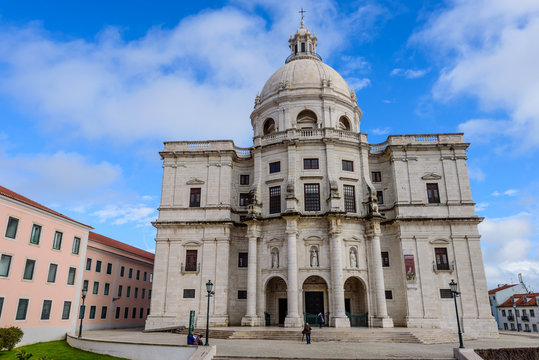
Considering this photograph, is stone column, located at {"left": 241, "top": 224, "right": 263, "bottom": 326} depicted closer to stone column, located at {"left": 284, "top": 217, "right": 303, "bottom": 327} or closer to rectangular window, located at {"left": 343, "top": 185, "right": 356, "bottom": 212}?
stone column, located at {"left": 284, "top": 217, "right": 303, "bottom": 327}

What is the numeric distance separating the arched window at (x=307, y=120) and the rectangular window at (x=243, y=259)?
1607 cm

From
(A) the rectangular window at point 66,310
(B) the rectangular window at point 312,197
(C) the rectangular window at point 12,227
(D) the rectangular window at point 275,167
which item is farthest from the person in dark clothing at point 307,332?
(C) the rectangular window at point 12,227

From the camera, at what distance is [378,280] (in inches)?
1372

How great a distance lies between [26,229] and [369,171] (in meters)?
31.6

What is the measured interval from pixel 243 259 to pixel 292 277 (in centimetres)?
622

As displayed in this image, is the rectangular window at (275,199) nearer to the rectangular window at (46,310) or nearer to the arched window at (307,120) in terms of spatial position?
the arched window at (307,120)

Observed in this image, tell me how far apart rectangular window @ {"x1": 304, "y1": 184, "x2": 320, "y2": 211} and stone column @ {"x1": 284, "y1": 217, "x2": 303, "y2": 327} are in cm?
270

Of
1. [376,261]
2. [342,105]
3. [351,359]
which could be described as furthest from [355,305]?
[342,105]

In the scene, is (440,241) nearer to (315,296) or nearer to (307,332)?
(315,296)

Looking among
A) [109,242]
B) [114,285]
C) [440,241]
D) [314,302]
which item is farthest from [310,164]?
[109,242]

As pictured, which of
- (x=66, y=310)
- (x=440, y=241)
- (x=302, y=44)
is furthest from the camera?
(x=302, y=44)

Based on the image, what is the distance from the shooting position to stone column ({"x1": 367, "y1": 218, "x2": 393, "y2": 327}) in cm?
3383

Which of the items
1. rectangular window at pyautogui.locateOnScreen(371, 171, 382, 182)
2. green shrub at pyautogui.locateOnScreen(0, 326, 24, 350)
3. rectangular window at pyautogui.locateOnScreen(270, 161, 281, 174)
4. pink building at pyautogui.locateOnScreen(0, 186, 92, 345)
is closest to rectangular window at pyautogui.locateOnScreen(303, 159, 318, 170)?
rectangular window at pyautogui.locateOnScreen(270, 161, 281, 174)

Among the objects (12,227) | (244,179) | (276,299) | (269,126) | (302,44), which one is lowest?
(276,299)
